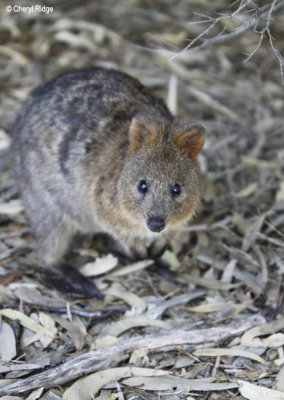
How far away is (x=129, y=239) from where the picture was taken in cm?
508

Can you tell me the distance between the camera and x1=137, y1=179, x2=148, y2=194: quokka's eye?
4.46m

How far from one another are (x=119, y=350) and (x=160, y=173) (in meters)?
1.54

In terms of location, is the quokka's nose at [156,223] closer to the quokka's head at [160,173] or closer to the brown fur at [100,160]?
the quokka's head at [160,173]

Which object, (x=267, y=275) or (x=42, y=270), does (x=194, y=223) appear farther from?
(x=42, y=270)

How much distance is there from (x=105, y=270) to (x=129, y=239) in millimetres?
514

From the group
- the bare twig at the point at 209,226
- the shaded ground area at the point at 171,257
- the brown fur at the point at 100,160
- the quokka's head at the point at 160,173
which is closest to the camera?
the shaded ground area at the point at 171,257

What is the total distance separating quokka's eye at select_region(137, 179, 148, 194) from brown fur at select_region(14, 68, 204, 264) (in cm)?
3

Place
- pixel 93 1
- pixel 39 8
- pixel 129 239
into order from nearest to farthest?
pixel 129 239 < pixel 39 8 < pixel 93 1

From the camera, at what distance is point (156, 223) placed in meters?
4.28

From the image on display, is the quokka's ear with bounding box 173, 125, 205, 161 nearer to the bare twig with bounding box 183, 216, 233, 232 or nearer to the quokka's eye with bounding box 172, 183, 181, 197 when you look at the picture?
the quokka's eye with bounding box 172, 183, 181, 197

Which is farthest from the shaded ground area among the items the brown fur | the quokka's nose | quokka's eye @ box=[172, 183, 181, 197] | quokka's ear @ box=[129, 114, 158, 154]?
quokka's eye @ box=[172, 183, 181, 197]

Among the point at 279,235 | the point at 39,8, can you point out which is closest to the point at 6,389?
the point at 279,235

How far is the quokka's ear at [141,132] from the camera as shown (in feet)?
14.7

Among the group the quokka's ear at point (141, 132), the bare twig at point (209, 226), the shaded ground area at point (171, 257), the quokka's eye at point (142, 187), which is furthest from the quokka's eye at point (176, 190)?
the bare twig at point (209, 226)
